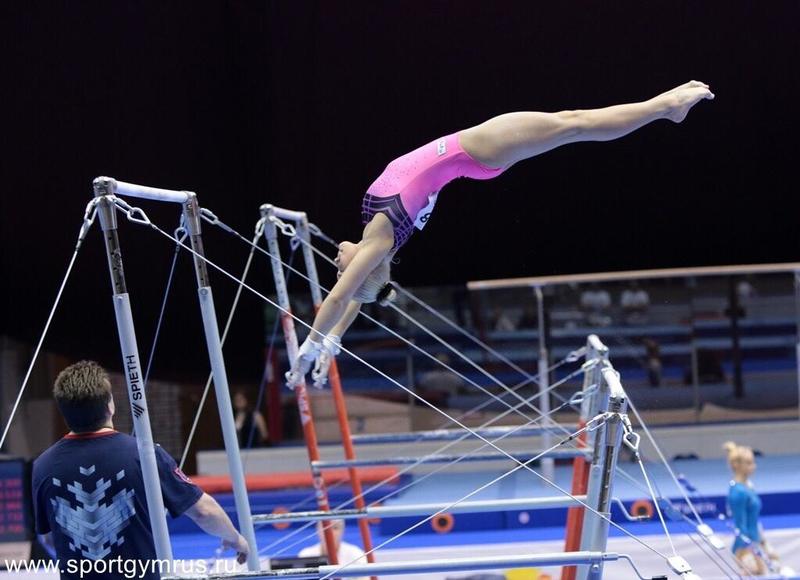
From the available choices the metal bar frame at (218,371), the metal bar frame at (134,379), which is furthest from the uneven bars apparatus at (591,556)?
the metal bar frame at (218,371)

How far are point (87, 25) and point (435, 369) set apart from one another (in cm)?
331

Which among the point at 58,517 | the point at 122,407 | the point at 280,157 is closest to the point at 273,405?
the point at 122,407

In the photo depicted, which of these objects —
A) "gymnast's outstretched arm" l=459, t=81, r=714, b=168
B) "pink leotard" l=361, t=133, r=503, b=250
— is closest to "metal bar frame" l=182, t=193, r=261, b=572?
"pink leotard" l=361, t=133, r=503, b=250

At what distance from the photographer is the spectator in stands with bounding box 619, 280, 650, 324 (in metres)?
7.12

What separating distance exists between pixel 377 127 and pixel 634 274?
1.99m

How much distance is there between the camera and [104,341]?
22.2 ft

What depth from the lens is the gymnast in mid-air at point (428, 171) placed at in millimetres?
3393

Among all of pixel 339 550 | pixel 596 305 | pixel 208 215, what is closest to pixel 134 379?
pixel 208 215

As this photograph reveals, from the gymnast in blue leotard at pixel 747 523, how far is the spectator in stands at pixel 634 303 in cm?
197

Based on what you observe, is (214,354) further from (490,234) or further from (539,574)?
(490,234)

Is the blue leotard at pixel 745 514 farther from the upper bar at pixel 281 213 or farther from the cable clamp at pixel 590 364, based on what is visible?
the upper bar at pixel 281 213

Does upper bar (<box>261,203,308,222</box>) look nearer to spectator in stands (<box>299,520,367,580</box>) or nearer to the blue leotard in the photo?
spectator in stands (<box>299,520,367,580</box>)

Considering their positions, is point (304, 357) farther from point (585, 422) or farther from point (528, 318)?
point (528, 318)

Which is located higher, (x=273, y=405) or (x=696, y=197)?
(x=696, y=197)
